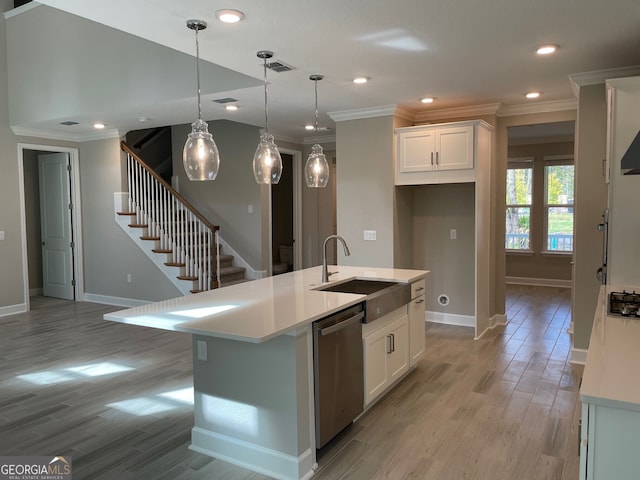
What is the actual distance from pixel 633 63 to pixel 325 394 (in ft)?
11.7

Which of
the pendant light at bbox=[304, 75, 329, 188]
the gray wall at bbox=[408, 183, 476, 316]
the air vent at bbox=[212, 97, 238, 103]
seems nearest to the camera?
the pendant light at bbox=[304, 75, 329, 188]

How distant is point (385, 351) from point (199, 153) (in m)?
1.97

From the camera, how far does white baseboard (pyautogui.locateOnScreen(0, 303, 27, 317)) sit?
259 inches

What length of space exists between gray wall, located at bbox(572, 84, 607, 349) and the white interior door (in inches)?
286

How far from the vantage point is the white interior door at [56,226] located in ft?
25.2

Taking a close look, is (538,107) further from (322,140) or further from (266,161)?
(266,161)

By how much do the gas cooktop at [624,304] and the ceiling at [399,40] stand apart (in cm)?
170

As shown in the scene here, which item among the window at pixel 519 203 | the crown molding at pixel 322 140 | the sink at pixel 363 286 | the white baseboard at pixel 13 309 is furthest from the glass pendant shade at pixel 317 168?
the window at pixel 519 203

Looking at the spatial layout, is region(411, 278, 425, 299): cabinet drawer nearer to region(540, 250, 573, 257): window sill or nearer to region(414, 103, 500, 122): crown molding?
region(414, 103, 500, 122): crown molding

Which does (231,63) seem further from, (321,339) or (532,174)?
(532,174)

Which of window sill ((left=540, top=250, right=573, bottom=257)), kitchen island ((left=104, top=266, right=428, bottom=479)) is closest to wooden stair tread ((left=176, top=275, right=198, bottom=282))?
kitchen island ((left=104, top=266, right=428, bottom=479))

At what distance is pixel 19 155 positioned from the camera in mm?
6793

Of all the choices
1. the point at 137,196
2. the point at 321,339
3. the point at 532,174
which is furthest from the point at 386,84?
the point at 532,174

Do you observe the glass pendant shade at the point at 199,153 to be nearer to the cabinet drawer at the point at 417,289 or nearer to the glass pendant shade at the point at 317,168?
the glass pendant shade at the point at 317,168
